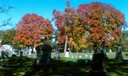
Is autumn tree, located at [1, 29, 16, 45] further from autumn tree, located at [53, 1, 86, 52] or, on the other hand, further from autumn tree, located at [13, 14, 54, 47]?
autumn tree, located at [53, 1, 86, 52]

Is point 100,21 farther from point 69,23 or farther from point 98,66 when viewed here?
point 98,66

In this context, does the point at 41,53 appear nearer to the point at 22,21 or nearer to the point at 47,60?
the point at 47,60

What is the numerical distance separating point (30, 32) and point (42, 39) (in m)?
4.02

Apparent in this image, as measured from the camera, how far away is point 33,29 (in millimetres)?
70188

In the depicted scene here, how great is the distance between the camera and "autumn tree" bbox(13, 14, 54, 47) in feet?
230

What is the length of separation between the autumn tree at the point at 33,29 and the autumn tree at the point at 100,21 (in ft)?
43.3

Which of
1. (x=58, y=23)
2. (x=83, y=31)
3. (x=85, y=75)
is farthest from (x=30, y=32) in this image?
(x=85, y=75)

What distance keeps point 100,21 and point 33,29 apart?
1894 cm

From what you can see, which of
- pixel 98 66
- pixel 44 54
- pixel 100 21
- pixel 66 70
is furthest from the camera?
pixel 100 21

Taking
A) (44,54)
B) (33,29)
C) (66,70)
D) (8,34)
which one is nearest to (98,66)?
(66,70)

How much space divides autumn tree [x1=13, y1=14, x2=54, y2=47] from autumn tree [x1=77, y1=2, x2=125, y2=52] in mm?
13196

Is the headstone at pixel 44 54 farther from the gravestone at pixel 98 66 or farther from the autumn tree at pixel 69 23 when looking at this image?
the autumn tree at pixel 69 23

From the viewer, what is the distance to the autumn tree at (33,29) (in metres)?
70.2

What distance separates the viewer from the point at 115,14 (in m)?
59.9
